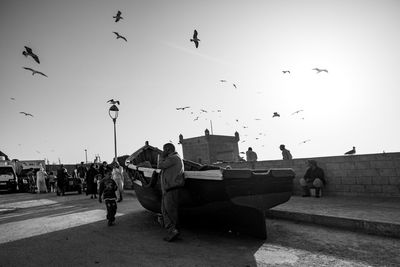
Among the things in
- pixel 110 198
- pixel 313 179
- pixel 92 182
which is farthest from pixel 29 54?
pixel 313 179

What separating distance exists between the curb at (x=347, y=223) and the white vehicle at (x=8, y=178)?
25.3 meters

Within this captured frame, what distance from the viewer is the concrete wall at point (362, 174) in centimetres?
823

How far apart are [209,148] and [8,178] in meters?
30.3

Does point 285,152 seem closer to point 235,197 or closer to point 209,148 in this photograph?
point 235,197

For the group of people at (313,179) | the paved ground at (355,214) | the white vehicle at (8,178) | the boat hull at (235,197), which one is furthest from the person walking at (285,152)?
the white vehicle at (8,178)

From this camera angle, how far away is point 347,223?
5.66 metres

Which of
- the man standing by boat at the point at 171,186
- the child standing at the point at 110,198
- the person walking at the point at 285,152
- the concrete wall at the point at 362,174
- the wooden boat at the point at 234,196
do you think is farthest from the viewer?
the person walking at the point at 285,152

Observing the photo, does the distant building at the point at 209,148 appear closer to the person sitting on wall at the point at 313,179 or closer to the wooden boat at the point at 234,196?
the person sitting on wall at the point at 313,179

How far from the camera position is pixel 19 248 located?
5121 mm

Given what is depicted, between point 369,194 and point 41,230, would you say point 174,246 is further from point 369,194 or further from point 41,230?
point 369,194

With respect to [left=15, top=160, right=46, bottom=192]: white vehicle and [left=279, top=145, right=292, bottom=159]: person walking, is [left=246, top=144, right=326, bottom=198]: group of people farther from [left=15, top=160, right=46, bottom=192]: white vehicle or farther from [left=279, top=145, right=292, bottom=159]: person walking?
[left=15, top=160, right=46, bottom=192]: white vehicle

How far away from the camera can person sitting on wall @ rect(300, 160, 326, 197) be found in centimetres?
952

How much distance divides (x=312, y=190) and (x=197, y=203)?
225 inches

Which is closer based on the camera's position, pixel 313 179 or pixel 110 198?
pixel 110 198
